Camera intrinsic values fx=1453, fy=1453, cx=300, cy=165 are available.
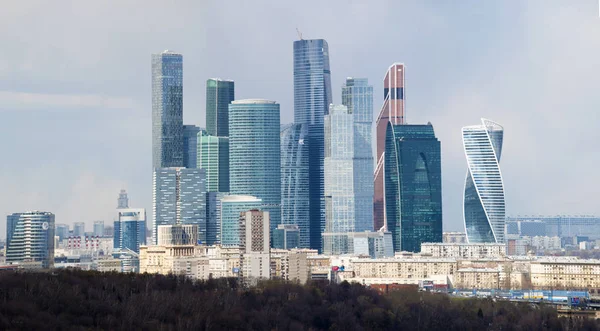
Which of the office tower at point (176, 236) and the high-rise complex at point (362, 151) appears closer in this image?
the office tower at point (176, 236)

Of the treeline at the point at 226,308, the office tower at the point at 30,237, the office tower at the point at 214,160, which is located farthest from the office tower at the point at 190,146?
the treeline at the point at 226,308

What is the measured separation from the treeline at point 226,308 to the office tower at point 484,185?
238ft

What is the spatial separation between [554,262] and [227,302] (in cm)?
6349

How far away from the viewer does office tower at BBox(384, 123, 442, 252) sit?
6260 inches

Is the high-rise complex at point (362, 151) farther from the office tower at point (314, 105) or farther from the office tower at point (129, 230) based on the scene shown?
the office tower at point (129, 230)

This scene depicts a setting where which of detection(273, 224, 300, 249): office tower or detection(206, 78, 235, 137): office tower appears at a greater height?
detection(206, 78, 235, 137): office tower

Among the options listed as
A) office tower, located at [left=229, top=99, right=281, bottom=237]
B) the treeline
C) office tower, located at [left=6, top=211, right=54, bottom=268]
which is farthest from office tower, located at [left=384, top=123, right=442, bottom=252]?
the treeline

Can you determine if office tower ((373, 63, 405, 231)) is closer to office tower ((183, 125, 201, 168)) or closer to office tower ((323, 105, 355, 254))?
office tower ((323, 105, 355, 254))

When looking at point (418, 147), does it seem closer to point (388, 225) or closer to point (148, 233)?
point (388, 225)

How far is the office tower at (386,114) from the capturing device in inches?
6905

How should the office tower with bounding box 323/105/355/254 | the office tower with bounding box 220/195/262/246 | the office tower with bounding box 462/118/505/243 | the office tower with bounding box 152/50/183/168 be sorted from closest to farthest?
the office tower with bounding box 220/195/262/246 → the office tower with bounding box 462/118/505/243 → the office tower with bounding box 152/50/183/168 → the office tower with bounding box 323/105/355/254

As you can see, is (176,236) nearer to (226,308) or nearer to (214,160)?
(214,160)

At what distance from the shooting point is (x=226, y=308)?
2384 inches

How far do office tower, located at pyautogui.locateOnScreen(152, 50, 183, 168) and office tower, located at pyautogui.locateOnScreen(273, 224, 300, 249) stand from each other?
15840 millimetres
